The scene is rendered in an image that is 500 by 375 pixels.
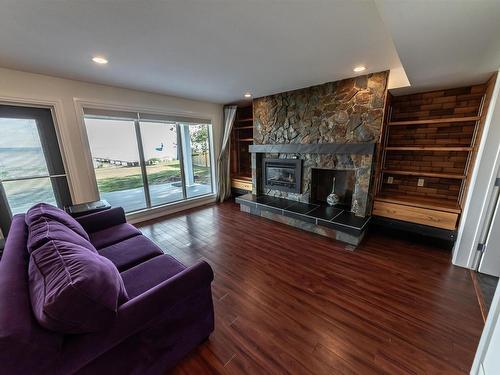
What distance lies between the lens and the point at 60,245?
1.14 meters

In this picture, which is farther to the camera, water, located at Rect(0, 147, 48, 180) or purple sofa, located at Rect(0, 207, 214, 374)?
water, located at Rect(0, 147, 48, 180)

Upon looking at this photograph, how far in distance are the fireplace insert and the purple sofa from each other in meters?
2.75

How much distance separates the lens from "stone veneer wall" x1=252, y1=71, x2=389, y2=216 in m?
2.86

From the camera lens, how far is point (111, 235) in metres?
2.18

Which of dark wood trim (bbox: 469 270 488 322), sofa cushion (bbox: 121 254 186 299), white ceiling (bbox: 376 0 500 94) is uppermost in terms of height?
white ceiling (bbox: 376 0 500 94)

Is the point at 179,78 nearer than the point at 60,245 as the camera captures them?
No

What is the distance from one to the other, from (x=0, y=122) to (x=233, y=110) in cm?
357

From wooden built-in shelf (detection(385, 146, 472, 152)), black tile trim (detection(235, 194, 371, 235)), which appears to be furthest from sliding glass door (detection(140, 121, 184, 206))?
wooden built-in shelf (detection(385, 146, 472, 152))

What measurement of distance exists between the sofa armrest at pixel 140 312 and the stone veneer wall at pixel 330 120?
273 cm

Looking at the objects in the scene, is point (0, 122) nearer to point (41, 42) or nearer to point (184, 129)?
point (41, 42)

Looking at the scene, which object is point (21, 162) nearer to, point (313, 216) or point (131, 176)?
point (131, 176)

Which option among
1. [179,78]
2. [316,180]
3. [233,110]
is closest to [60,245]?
[179,78]

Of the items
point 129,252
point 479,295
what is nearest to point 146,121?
point 129,252

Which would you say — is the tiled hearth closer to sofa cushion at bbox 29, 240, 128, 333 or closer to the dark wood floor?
the dark wood floor
